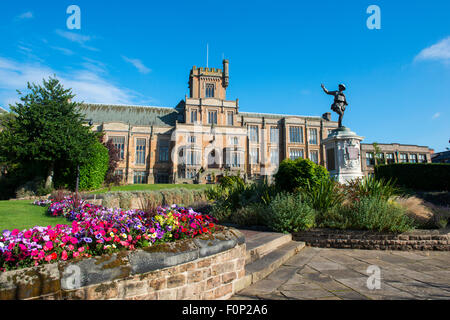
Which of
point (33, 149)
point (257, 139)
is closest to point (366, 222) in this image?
point (33, 149)

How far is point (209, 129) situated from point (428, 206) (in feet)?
109

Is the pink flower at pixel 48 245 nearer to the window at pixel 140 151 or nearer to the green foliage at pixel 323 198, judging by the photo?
the green foliage at pixel 323 198

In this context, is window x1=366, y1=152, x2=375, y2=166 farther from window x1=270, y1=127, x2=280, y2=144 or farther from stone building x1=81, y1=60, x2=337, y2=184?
window x1=270, y1=127, x2=280, y2=144

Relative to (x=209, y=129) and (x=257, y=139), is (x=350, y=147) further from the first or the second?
(x=257, y=139)

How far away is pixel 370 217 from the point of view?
20.4 ft

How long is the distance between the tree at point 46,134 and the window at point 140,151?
22.5 meters

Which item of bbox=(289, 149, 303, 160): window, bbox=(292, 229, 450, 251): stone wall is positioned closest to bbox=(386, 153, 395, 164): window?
bbox=(289, 149, 303, 160): window

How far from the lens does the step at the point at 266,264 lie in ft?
11.8

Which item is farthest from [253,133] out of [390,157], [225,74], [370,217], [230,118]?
[370,217]

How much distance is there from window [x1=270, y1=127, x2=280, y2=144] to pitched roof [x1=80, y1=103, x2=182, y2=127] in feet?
60.0

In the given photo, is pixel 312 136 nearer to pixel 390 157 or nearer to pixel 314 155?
pixel 314 155

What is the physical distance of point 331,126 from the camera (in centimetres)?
4797

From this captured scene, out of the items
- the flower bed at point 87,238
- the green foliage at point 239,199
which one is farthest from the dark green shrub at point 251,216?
the flower bed at point 87,238

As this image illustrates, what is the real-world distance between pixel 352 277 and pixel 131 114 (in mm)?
45264
